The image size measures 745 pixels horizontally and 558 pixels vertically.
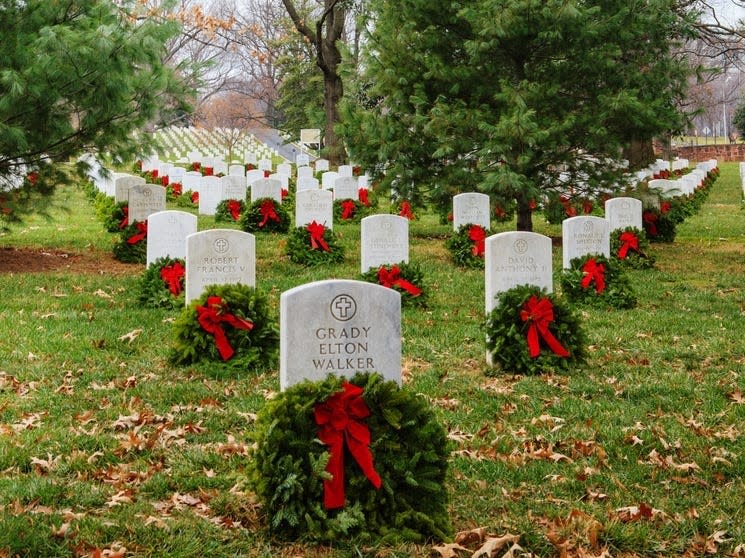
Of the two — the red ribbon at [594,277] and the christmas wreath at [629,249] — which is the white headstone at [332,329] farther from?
the christmas wreath at [629,249]

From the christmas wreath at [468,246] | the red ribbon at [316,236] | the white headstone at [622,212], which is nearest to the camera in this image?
the red ribbon at [316,236]

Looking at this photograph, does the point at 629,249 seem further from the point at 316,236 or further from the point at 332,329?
the point at 332,329

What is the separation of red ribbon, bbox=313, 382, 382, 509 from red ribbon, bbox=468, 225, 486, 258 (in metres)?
9.70

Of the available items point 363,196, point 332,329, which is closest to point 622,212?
point 363,196

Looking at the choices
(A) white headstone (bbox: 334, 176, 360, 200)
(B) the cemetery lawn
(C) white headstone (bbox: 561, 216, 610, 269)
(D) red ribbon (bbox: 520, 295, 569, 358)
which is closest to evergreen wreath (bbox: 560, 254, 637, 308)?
(C) white headstone (bbox: 561, 216, 610, 269)

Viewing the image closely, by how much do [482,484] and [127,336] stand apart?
4682mm

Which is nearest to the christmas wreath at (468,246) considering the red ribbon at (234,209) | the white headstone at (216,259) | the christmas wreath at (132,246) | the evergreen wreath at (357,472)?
the christmas wreath at (132,246)

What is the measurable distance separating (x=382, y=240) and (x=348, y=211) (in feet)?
27.5

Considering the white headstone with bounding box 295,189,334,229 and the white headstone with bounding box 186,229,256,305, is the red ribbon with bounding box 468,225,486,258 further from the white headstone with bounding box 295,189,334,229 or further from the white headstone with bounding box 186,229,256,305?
the white headstone with bounding box 186,229,256,305

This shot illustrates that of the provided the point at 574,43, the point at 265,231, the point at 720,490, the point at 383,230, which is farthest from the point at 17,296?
the point at 574,43

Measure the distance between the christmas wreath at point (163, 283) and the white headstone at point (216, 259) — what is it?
5.10ft

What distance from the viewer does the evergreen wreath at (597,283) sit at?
1104 centimetres

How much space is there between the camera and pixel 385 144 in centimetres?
1562

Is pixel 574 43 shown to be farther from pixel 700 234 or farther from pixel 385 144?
pixel 700 234
